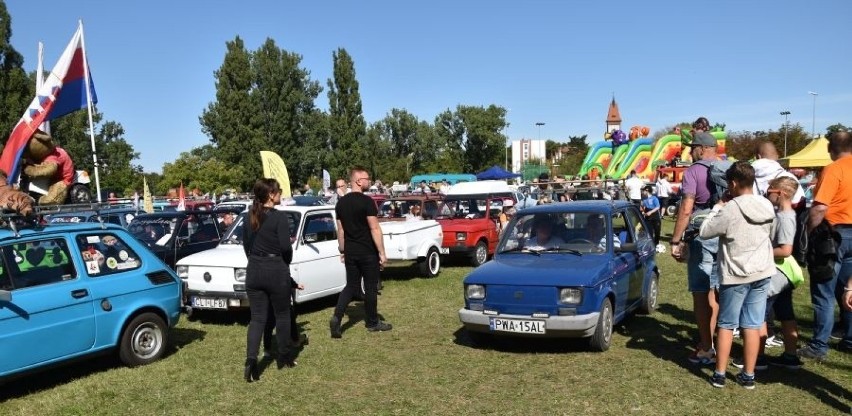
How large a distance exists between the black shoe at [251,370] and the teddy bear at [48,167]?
4.35 metres

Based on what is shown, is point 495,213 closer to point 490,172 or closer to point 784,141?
point 490,172

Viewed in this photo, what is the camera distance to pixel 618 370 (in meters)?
5.71

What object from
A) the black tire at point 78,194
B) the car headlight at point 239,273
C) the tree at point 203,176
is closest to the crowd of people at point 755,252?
the car headlight at point 239,273

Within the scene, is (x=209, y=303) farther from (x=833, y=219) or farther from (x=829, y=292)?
(x=833, y=219)

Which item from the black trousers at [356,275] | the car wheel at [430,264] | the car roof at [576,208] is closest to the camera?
the car roof at [576,208]

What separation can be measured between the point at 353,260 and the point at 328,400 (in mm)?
2346

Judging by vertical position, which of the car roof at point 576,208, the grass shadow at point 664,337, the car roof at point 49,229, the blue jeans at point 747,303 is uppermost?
the car roof at point 49,229

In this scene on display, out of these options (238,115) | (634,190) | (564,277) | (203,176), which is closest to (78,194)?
(564,277)

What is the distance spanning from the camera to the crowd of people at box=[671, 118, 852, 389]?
15.8 feet

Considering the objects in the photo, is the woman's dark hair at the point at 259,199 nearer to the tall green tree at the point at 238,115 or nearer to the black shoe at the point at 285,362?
the black shoe at the point at 285,362

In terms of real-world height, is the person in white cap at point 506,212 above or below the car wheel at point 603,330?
above

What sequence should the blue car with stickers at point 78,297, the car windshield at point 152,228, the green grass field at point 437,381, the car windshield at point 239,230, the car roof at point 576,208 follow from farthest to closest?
the car windshield at point 152,228 < the car windshield at point 239,230 < the car roof at point 576,208 < the blue car with stickers at point 78,297 < the green grass field at point 437,381

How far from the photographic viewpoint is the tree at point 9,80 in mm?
33219

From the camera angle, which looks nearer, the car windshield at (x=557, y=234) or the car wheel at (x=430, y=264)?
the car windshield at (x=557, y=234)
